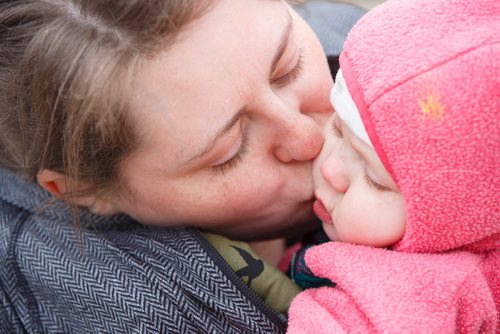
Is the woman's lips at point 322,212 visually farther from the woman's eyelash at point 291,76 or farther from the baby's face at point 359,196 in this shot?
the woman's eyelash at point 291,76

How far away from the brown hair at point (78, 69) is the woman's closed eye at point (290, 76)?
182 mm

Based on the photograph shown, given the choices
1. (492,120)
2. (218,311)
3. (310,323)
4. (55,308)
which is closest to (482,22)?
(492,120)

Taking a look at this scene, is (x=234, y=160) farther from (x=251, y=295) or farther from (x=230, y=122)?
(x=251, y=295)

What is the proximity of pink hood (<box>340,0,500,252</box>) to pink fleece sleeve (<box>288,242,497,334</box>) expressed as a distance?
0.03 metres

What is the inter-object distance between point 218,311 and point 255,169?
0.23 metres

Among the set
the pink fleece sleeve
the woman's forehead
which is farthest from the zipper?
the woman's forehead

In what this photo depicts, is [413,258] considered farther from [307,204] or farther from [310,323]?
[307,204]

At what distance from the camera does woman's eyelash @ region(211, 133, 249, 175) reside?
1.05 metres

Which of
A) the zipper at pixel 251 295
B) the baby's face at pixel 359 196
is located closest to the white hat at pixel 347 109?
the baby's face at pixel 359 196

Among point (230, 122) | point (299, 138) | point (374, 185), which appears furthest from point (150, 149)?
point (374, 185)

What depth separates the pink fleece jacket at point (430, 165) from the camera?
0.79 m

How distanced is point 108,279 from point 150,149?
253 mm

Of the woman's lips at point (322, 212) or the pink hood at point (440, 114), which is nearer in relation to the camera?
the pink hood at point (440, 114)

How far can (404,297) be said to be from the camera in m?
0.85
